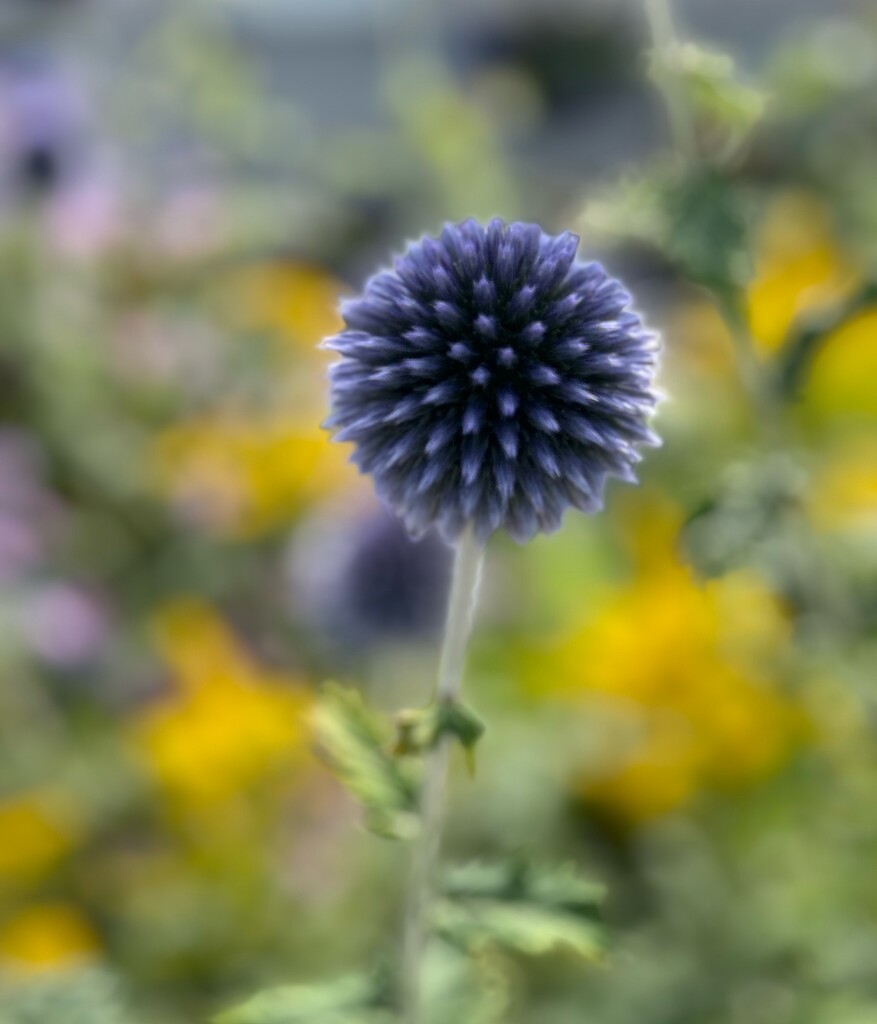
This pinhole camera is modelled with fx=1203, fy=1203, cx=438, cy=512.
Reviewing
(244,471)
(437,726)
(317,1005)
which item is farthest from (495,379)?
(244,471)

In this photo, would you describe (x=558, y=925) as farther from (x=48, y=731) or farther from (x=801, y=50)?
(x=48, y=731)

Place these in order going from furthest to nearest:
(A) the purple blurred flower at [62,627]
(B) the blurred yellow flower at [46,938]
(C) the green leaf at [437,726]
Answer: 1. (A) the purple blurred flower at [62,627]
2. (B) the blurred yellow flower at [46,938]
3. (C) the green leaf at [437,726]

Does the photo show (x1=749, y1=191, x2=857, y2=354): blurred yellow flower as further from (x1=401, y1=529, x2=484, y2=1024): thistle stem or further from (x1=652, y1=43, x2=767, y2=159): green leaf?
(x1=401, y1=529, x2=484, y2=1024): thistle stem

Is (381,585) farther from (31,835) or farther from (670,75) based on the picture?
(670,75)

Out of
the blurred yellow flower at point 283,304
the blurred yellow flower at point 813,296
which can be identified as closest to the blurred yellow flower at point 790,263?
the blurred yellow flower at point 813,296

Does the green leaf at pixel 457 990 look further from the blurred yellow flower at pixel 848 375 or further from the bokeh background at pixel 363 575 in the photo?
the blurred yellow flower at pixel 848 375

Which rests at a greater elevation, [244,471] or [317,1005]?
[244,471]

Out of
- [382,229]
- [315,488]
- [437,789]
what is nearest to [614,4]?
[382,229]
